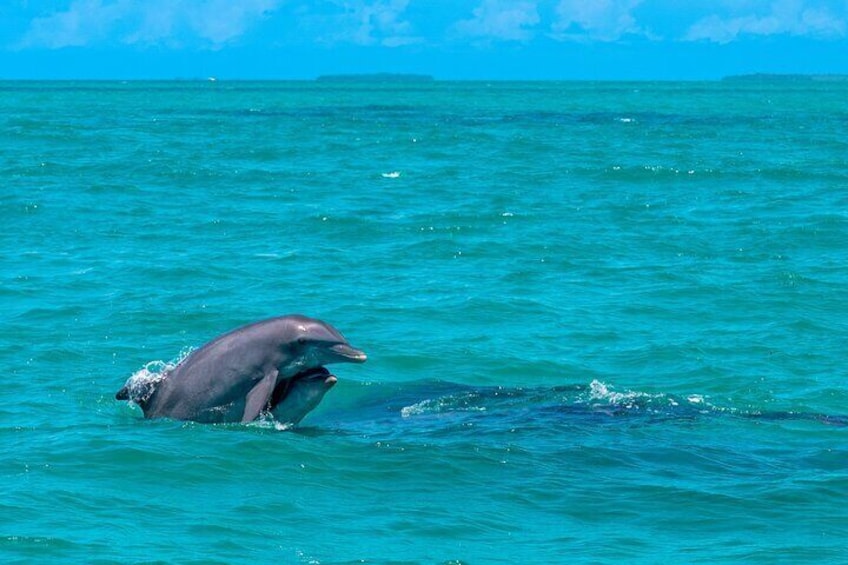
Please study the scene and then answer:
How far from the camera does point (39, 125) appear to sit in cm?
7038

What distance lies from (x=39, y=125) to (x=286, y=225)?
42334mm

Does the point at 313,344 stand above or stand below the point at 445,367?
above

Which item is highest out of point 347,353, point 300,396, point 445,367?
point 347,353

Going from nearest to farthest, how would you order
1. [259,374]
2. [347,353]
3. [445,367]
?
[347,353] → [259,374] → [445,367]

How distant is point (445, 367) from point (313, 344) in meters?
4.71

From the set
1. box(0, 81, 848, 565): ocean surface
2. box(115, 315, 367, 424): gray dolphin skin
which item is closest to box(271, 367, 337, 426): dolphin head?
box(115, 315, 367, 424): gray dolphin skin

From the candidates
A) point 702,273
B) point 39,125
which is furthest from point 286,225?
point 39,125

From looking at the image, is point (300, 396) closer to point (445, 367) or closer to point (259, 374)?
point (259, 374)

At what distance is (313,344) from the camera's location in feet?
43.3

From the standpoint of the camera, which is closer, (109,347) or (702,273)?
(109,347)

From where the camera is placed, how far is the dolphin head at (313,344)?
1319cm

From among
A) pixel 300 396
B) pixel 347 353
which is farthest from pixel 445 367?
pixel 347 353

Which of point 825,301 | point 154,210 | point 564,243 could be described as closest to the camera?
point 825,301

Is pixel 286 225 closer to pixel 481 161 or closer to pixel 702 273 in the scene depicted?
pixel 702 273
